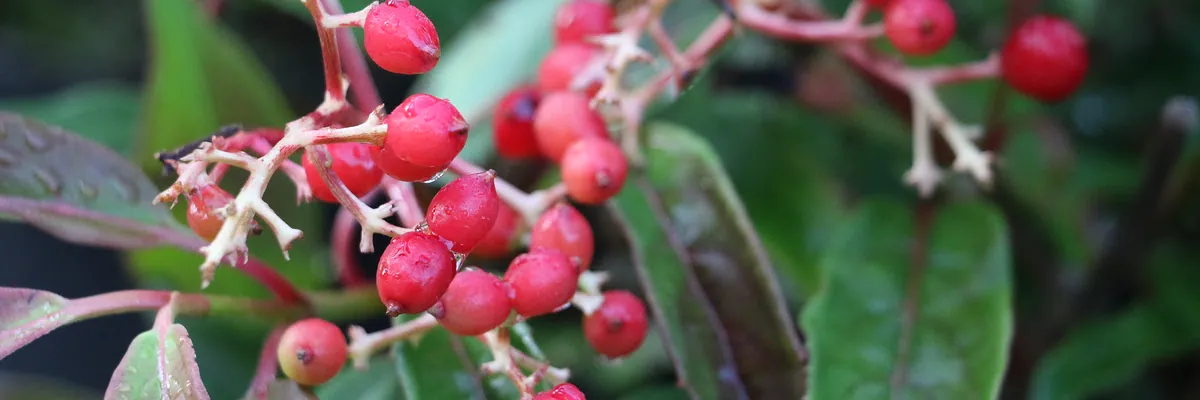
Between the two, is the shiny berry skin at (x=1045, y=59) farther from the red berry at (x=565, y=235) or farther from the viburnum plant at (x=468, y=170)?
the red berry at (x=565, y=235)

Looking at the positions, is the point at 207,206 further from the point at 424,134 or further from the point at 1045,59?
the point at 1045,59

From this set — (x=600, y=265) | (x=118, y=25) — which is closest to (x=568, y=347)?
(x=600, y=265)

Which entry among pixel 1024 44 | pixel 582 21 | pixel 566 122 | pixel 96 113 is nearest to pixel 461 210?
pixel 566 122

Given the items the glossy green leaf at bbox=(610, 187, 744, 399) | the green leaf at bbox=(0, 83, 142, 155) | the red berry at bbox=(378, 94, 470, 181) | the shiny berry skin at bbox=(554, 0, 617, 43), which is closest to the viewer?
the red berry at bbox=(378, 94, 470, 181)

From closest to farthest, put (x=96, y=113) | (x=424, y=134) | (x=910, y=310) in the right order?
1. (x=424, y=134)
2. (x=910, y=310)
3. (x=96, y=113)

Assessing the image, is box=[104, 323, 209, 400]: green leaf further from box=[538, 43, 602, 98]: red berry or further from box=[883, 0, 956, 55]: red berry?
box=[883, 0, 956, 55]: red berry

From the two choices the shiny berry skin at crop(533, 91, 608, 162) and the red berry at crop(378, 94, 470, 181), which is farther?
the shiny berry skin at crop(533, 91, 608, 162)

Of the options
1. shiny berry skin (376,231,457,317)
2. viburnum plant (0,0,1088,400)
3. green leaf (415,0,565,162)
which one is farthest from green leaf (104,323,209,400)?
green leaf (415,0,565,162)
